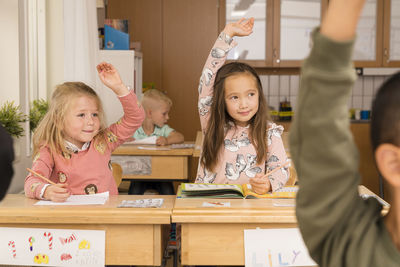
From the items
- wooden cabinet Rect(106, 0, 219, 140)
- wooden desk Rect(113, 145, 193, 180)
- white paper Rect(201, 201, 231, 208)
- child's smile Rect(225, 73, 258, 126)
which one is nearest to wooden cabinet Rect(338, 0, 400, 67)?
wooden cabinet Rect(106, 0, 219, 140)

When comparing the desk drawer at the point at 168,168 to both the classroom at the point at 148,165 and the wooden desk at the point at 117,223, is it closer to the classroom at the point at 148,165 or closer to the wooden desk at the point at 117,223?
the classroom at the point at 148,165

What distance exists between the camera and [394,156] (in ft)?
1.95

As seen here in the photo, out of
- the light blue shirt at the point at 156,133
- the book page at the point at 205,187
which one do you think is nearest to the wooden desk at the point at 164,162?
the light blue shirt at the point at 156,133

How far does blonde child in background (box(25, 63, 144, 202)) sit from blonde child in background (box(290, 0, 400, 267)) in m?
1.43

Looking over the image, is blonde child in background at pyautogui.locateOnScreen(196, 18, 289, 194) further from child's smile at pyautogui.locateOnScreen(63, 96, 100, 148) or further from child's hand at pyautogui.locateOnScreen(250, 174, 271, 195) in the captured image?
child's smile at pyautogui.locateOnScreen(63, 96, 100, 148)

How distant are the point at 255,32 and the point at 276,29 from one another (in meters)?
0.23

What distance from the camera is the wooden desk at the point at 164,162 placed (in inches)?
128

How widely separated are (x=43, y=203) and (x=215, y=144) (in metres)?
0.77

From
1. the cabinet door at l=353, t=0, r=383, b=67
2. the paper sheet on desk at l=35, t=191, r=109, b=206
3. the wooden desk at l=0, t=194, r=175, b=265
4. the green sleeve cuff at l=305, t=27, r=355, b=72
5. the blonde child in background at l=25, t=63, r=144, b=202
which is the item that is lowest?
the wooden desk at l=0, t=194, r=175, b=265

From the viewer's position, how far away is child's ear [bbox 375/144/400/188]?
Answer: 0.59m

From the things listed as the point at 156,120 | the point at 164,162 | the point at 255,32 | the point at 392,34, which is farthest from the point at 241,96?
the point at 392,34

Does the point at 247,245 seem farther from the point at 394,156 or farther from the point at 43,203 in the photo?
the point at 394,156

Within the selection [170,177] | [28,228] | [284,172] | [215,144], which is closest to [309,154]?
[28,228]

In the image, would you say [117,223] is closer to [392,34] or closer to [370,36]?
[370,36]
